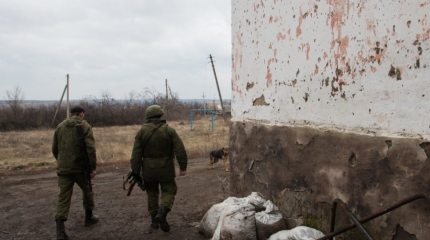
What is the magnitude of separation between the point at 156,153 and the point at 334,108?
2.39m

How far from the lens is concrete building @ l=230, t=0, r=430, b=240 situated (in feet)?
8.00

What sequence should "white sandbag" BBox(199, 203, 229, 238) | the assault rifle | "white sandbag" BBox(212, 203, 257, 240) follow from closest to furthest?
"white sandbag" BBox(212, 203, 257, 240), "white sandbag" BBox(199, 203, 229, 238), the assault rifle

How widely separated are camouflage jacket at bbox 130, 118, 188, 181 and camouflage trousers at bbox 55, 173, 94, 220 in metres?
0.73

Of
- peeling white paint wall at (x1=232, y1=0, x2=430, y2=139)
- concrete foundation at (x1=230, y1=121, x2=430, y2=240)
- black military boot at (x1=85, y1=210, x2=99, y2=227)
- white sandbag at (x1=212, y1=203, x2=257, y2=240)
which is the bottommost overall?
black military boot at (x1=85, y1=210, x2=99, y2=227)

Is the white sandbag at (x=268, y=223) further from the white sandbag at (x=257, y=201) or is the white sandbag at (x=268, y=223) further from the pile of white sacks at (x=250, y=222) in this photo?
the white sandbag at (x=257, y=201)

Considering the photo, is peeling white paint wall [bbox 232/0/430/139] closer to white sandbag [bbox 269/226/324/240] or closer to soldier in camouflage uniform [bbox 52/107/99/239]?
white sandbag [bbox 269/226/324/240]

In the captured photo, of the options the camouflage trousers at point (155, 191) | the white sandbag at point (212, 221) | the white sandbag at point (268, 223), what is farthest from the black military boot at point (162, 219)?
the white sandbag at point (268, 223)

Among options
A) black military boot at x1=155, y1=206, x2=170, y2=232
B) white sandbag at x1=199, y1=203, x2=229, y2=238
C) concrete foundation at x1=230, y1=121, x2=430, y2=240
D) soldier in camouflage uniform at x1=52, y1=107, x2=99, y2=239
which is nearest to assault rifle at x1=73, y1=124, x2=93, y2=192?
soldier in camouflage uniform at x1=52, y1=107, x2=99, y2=239

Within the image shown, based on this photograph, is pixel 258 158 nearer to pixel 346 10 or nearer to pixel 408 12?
pixel 346 10

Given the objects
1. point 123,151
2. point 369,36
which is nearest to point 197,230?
point 369,36

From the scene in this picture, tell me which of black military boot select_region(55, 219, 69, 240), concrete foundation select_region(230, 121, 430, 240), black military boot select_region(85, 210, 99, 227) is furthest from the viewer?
black military boot select_region(85, 210, 99, 227)

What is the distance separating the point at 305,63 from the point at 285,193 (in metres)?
1.37

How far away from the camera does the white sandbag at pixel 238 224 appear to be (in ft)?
11.8

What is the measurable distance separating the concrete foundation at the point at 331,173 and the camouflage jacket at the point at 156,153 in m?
0.75
